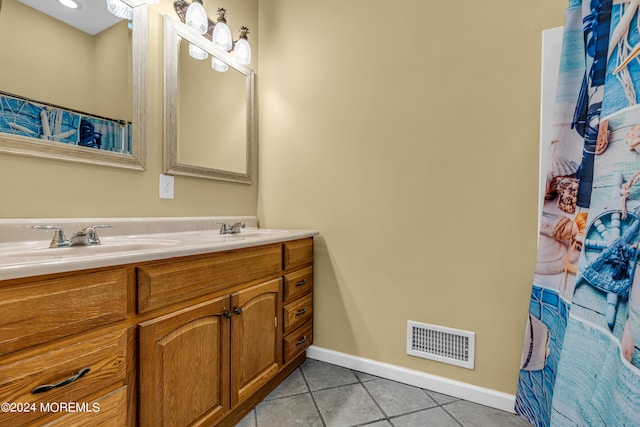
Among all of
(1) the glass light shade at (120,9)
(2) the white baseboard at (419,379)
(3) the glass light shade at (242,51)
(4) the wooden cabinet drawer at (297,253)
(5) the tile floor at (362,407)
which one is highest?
(3) the glass light shade at (242,51)

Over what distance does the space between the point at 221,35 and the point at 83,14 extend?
687mm

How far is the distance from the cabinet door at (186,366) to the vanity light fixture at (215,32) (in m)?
1.38

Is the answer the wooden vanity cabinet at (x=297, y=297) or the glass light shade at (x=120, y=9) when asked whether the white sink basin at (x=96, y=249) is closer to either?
the wooden vanity cabinet at (x=297, y=297)

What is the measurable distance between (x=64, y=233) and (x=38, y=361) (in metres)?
0.62

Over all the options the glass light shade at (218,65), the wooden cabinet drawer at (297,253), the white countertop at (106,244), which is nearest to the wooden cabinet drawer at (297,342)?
the wooden cabinet drawer at (297,253)

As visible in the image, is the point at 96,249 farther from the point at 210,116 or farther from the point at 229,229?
the point at 210,116

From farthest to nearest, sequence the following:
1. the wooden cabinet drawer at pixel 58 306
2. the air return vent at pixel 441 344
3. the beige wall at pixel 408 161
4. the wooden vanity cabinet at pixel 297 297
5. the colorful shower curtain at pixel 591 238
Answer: the wooden vanity cabinet at pixel 297 297, the air return vent at pixel 441 344, the beige wall at pixel 408 161, the colorful shower curtain at pixel 591 238, the wooden cabinet drawer at pixel 58 306

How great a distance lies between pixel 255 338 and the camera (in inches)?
56.4

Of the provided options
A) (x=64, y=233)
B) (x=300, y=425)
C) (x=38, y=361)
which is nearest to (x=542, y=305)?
(x=300, y=425)

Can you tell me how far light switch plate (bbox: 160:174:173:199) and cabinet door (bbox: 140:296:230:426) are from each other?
0.66 m

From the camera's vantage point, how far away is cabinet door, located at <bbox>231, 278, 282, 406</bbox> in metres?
1.31

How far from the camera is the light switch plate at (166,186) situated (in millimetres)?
1547

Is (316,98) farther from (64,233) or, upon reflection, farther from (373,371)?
(373,371)

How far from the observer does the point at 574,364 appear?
934mm
